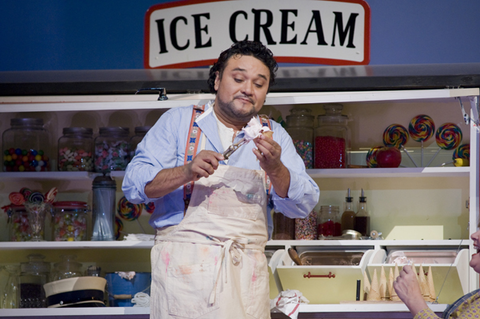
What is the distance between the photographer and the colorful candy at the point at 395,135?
294 centimetres

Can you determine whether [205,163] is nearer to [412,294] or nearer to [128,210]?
[412,294]

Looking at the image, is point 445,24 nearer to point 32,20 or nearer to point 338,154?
point 338,154

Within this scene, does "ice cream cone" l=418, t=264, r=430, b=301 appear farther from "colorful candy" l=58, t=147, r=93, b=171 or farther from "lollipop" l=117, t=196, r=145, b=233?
"colorful candy" l=58, t=147, r=93, b=171

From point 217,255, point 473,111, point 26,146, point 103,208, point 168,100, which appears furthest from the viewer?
point 26,146

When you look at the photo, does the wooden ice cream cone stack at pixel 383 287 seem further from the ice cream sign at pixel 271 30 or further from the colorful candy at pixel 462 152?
the ice cream sign at pixel 271 30

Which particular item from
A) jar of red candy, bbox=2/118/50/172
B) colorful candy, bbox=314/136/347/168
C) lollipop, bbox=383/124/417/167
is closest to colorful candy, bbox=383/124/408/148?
lollipop, bbox=383/124/417/167

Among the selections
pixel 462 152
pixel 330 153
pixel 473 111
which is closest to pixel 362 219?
pixel 330 153

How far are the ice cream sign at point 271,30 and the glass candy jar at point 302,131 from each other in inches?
10.8

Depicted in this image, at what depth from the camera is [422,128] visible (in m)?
2.93

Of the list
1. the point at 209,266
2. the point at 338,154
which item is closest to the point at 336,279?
the point at 338,154

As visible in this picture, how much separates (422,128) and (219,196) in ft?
4.65

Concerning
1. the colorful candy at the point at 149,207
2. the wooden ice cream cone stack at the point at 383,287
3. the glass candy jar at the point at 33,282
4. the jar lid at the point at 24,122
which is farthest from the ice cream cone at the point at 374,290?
the jar lid at the point at 24,122

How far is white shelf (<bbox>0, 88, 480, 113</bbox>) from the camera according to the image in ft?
8.05

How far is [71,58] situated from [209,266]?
1.73 m
